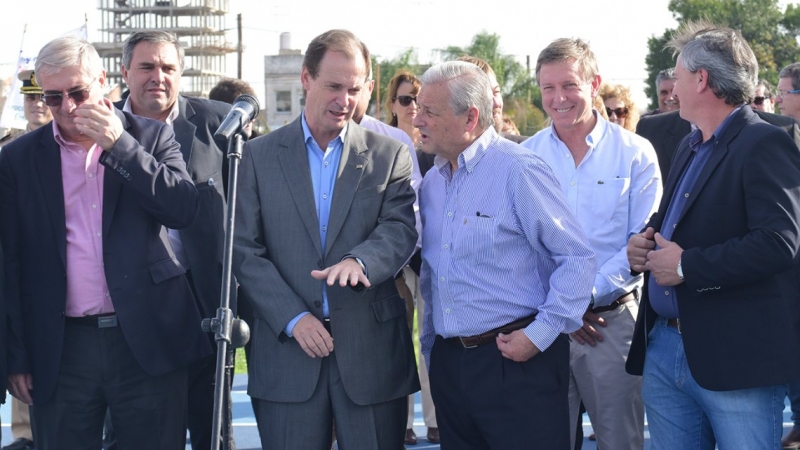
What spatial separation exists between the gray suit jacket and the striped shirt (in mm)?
247

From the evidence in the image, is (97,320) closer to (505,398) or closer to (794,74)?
(505,398)

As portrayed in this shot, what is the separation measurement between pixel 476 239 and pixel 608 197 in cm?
97

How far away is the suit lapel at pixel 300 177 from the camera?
13.9ft

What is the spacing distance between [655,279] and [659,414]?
1.99 ft

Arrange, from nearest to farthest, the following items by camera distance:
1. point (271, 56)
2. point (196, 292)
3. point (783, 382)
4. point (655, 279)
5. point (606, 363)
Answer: point (783, 382), point (655, 279), point (606, 363), point (196, 292), point (271, 56)

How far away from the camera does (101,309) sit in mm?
4355

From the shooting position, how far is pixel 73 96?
4.21m

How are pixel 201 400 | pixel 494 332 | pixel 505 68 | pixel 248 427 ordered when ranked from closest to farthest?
pixel 494 332 < pixel 201 400 < pixel 248 427 < pixel 505 68

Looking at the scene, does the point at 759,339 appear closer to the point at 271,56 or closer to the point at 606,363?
the point at 606,363

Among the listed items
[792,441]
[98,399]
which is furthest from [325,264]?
[792,441]

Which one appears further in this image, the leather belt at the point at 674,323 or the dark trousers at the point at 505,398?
the leather belt at the point at 674,323

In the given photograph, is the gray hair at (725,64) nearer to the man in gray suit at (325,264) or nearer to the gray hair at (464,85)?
the gray hair at (464,85)

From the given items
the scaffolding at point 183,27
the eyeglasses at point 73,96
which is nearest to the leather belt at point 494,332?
the eyeglasses at point 73,96

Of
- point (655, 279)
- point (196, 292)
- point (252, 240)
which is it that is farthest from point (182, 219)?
point (655, 279)
